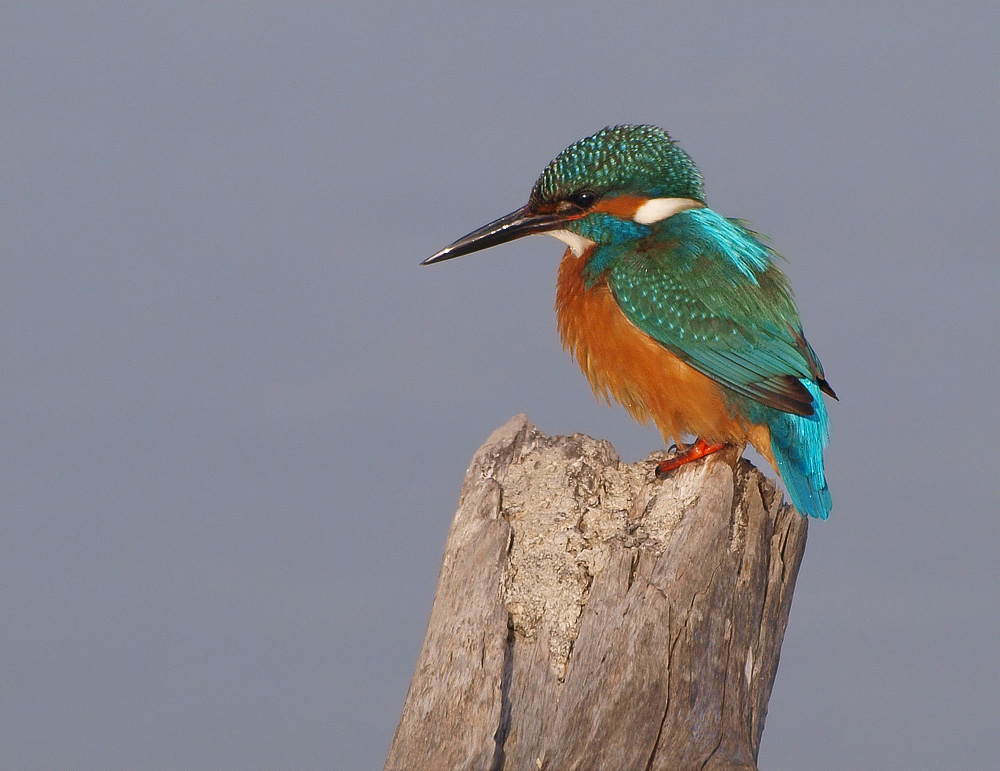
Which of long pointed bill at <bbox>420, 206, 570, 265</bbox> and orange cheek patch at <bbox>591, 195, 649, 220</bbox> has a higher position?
orange cheek patch at <bbox>591, 195, 649, 220</bbox>

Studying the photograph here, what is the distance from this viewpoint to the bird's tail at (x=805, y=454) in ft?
12.2

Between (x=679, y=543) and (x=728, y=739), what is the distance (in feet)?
1.83

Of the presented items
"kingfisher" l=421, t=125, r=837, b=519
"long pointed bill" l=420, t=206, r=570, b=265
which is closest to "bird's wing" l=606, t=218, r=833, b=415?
"kingfisher" l=421, t=125, r=837, b=519

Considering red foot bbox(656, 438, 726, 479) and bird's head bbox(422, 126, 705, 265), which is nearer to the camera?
red foot bbox(656, 438, 726, 479)

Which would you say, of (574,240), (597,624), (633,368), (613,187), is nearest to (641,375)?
(633,368)

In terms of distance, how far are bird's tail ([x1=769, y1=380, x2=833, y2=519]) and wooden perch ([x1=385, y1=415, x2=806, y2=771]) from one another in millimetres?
270

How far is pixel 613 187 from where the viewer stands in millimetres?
4277

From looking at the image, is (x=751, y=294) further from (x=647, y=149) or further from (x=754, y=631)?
(x=754, y=631)

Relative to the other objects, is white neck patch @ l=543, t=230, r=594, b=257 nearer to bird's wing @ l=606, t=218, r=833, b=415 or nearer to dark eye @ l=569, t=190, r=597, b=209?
dark eye @ l=569, t=190, r=597, b=209

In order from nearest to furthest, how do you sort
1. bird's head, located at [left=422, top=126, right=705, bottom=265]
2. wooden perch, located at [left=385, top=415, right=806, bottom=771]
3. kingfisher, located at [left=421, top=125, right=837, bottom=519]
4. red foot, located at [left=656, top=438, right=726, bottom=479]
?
wooden perch, located at [left=385, top=415, right=806, bottom=771] < red foot, located at [left=656, top=438, right=726, bottom=479] < kingfisher, located at [left=421, top=125, right=837, bottom=519] < bird's head, located at [left=422, top=126, right=705, bottom=265]

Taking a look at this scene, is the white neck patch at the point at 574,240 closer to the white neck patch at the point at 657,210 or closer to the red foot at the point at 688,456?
the white neck patch at the point at 657,210

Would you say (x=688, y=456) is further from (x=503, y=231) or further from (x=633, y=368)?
(x=503, y=231)

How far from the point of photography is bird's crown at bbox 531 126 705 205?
428 centimetres

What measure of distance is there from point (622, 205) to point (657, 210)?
0.48ft
